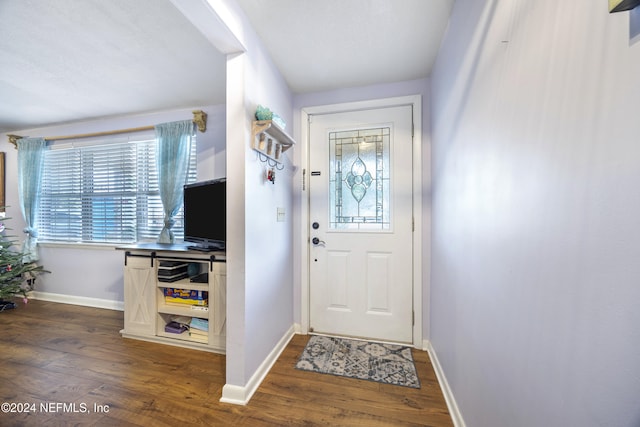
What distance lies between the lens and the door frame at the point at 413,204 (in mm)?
2109

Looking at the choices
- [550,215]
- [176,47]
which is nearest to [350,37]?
[176,47]

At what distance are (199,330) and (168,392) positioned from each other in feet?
1.78

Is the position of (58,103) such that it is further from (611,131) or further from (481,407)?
(481,407)

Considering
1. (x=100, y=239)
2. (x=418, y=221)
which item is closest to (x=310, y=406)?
(x=418, y=221)

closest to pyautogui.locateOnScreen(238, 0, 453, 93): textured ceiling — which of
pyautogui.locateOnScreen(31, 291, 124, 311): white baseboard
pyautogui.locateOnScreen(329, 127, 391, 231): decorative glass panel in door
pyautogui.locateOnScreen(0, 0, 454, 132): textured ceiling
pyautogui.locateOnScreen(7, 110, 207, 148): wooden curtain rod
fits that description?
pyautogui.locateOnScreen(0, 0, 454, 132): textured ceiling

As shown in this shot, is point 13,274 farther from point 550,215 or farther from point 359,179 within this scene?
point 550,215

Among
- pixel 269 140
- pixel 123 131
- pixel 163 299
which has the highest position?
pixel 123 131

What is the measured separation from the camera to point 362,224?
2250 millimetres

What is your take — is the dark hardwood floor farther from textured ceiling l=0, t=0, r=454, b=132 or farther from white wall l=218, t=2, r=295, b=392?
textured ceiling l=0, t=0, r=454, b=132

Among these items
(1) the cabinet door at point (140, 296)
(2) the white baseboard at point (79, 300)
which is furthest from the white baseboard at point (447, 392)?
(2) the white baseboard at point (79, 300)

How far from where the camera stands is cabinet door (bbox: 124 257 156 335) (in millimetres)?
2184

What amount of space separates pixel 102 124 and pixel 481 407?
175 inches

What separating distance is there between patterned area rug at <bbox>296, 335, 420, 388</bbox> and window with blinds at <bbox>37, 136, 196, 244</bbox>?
6.67ft

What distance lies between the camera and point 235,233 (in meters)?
1.50
